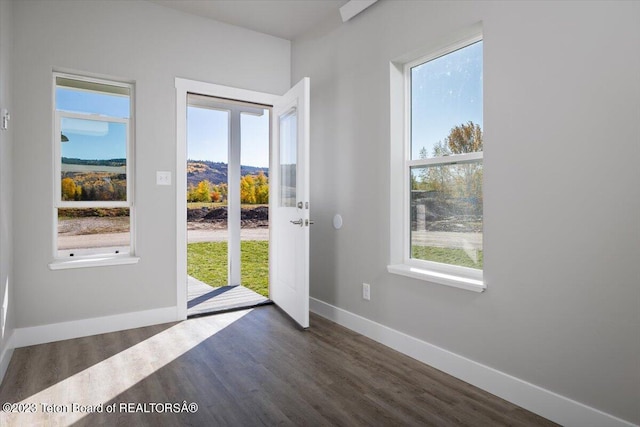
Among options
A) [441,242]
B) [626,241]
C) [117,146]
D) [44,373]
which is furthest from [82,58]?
[626,241]

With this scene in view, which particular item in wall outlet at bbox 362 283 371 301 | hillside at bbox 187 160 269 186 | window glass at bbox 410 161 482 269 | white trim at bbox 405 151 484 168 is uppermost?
hillside at bbox 187 160 269 186

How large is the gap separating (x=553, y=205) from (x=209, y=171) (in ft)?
18.1

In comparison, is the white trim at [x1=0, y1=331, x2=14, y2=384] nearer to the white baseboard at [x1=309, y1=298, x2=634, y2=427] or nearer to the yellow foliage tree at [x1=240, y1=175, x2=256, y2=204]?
the white baseboard at [x1=309, y1=298, x2=634, y2=427]

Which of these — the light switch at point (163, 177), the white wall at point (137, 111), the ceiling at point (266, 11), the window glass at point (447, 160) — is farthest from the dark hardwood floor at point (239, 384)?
the ceiling at point (266, 11)

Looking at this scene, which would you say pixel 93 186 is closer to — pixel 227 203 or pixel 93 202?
pixel 93 202

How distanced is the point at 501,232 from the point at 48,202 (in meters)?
3.26

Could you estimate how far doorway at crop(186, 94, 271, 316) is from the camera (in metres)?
5.02

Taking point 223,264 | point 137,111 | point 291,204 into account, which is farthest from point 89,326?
Answer: point 223,264

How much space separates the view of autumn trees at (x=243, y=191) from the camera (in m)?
6.55

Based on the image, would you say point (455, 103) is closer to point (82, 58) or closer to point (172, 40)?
point (172, 40)

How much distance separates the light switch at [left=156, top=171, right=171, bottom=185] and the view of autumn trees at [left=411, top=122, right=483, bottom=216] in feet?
7.22

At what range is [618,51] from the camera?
170cm

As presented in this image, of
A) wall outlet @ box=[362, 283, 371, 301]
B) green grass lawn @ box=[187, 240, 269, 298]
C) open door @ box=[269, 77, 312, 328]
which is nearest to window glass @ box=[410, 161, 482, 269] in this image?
wall outlet @ box=[362, 283, 371, 301]

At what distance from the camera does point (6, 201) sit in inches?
105
